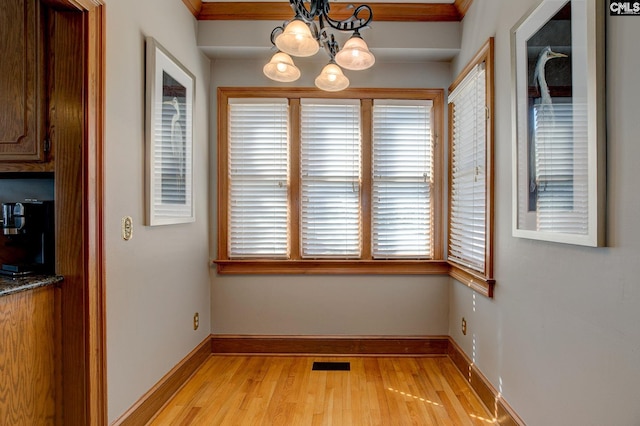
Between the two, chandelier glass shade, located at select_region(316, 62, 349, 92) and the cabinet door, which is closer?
the cabinet door

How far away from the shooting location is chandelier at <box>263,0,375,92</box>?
70.7 inches

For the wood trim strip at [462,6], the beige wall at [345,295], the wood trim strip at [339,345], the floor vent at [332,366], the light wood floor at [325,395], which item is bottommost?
the light wood floor at [325,395]

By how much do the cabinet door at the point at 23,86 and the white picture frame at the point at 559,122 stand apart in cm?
223

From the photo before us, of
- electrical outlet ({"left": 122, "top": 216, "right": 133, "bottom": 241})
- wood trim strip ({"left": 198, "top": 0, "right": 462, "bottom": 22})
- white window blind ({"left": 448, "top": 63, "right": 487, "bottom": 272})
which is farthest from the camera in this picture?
wood trim strip ({"left": 198, "top": 0, "right": 462, "bottom": 22})

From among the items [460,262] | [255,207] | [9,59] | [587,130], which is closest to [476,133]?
[460,262]

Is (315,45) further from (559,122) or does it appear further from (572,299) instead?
(572,299)

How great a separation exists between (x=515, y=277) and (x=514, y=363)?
0.45 metres

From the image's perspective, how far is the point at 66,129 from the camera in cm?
169

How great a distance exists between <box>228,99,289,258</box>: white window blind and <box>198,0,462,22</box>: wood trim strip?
2.08 ft

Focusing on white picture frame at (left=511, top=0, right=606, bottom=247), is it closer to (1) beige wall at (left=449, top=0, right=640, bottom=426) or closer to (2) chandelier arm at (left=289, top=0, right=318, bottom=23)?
(1) beige wall at (left=449, top=0, right=640, bottom=426)

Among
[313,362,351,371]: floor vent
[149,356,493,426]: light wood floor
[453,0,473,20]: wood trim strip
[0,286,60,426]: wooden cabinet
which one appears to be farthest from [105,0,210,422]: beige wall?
[453,0,473,20]: wood trim strip

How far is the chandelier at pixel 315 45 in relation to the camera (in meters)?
1.80

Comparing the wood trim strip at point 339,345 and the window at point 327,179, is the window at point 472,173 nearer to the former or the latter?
the window at point 327,179

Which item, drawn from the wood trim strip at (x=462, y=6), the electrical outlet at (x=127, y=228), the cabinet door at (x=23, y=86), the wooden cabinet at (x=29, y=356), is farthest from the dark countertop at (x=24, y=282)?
the wood trim strip at (x=462, y=6)
